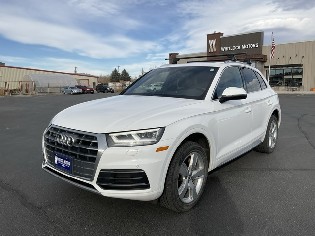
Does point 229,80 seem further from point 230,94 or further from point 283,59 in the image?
point 283,59

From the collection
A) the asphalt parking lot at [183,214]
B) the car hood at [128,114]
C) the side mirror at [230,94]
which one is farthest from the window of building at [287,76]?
the car hood at [128,114]

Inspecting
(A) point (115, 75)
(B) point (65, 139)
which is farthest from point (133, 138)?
(A) point (115, 75)

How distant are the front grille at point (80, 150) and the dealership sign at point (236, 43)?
114 ft

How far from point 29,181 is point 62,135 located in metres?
1.65

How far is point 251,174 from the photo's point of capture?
15.4 ft

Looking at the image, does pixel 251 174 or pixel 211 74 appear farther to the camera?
pixel 251 174

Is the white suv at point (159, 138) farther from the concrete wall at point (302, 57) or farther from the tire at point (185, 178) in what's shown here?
the concrete wall at point (302, 57)

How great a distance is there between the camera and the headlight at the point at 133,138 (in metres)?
2.96

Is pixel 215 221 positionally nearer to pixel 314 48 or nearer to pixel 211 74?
pixel 211 74

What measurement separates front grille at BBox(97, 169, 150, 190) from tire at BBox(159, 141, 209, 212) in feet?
1.00

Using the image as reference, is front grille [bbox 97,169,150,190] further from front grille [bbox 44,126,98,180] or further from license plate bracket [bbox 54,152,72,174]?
license plate bracket [bbox 54,152,72,174]

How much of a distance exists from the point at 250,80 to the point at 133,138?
3.08 m

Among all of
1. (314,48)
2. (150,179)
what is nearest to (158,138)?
(150,179)

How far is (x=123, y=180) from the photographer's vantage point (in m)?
2.98
